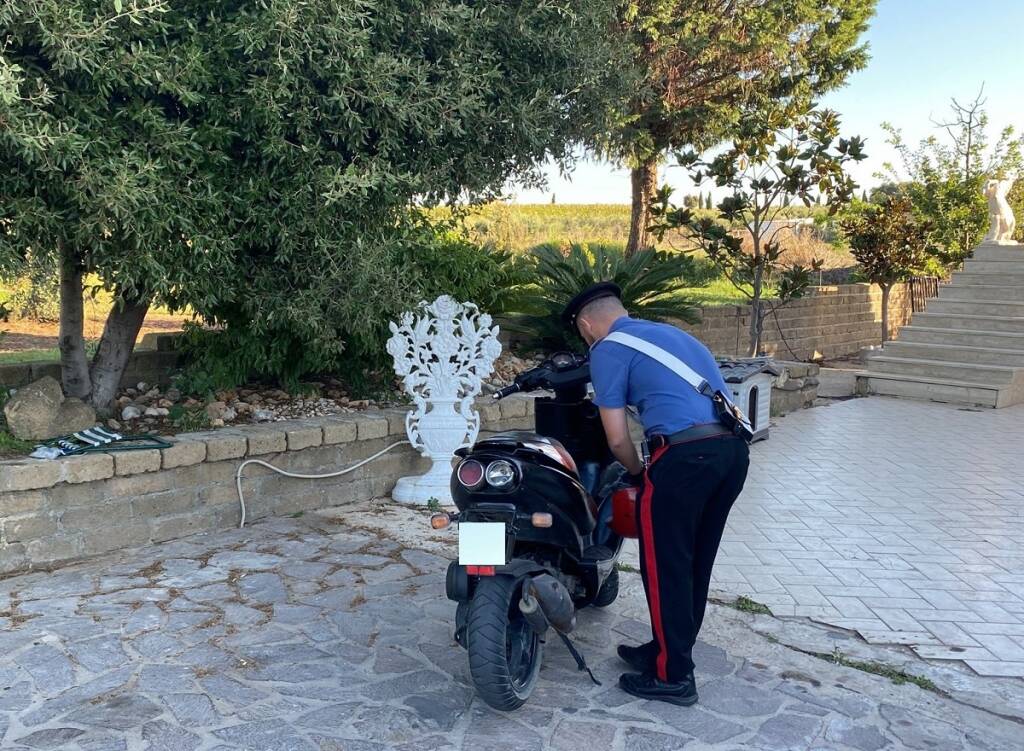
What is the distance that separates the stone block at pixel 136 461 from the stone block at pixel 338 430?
1101 mm

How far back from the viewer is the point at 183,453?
5145 mm

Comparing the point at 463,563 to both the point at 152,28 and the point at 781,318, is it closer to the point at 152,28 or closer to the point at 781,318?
the point at 152,28

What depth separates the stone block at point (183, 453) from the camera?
16.7ft

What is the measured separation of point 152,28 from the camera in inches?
181

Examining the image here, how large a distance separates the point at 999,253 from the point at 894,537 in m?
10.4

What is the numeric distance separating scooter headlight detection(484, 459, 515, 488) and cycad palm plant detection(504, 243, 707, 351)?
541cm

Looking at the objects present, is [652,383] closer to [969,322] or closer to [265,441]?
[265,441]

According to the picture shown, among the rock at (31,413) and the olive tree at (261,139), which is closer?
the olive tree at (261,139)

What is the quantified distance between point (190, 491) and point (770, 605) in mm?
3153

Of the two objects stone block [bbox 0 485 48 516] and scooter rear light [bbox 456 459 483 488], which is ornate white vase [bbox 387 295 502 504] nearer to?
stone block [bbox 0 485 48 516]

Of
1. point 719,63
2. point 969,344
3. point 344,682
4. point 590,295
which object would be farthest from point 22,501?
point 719,63

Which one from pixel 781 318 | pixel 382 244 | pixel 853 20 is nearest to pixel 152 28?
pixel 382 244

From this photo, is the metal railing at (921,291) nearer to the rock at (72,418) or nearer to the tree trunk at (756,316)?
the tree trunk at (756,316)

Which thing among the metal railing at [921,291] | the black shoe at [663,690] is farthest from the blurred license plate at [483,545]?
the metal railing at [921,291]
